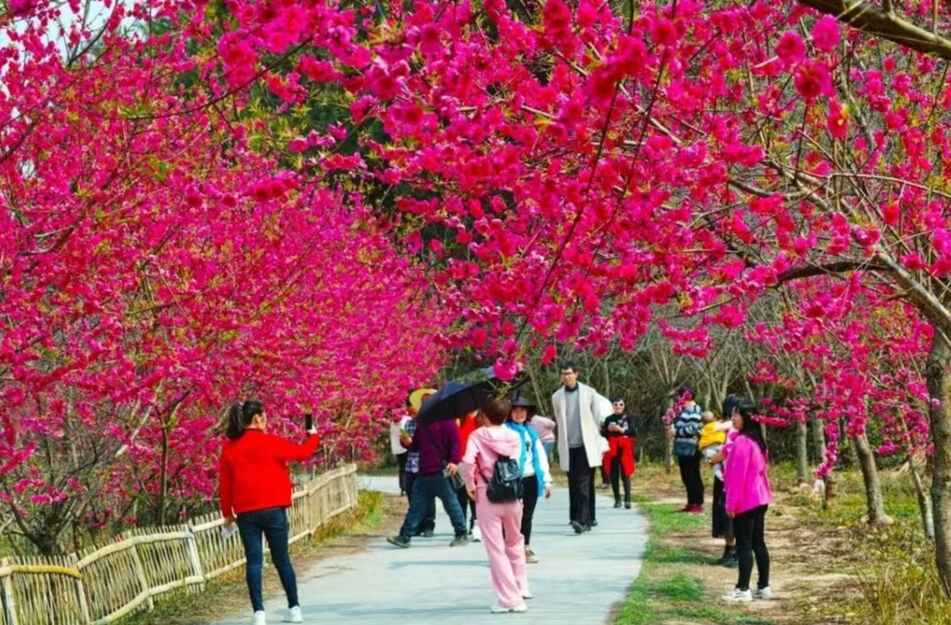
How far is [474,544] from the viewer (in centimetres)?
1681

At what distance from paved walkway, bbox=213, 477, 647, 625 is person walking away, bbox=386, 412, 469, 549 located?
24 cm

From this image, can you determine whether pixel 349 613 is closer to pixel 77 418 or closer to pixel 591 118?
pixel 77 418

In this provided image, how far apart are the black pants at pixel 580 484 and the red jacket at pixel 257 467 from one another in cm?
749

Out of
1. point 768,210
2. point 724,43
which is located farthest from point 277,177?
point 724,43

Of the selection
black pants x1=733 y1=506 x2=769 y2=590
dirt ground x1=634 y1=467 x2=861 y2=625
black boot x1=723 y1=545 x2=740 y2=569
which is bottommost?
dirt ground x1=634 y1=467 x2=861 y2=625

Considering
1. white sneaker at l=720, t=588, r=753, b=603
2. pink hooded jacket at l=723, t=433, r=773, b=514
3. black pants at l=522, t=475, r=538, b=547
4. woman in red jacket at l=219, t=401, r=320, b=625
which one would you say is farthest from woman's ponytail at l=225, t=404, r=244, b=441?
black pants at l=522, t=475, r=538, b=547

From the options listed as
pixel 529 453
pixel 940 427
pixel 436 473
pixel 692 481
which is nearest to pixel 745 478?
pixel 940 427

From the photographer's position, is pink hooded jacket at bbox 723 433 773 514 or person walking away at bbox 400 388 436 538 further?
person walking away at bbox 400 388 436 538

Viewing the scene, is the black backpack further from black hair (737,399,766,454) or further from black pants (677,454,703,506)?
black pants (677,454,703,506)

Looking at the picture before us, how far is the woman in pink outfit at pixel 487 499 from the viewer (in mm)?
11227

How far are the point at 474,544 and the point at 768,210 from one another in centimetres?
1024

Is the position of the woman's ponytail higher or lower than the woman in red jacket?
higher

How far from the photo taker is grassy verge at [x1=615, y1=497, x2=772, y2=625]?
10258 mm

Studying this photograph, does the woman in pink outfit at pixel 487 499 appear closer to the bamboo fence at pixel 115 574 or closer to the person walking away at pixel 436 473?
the bamboo fence at pixel 115 574
